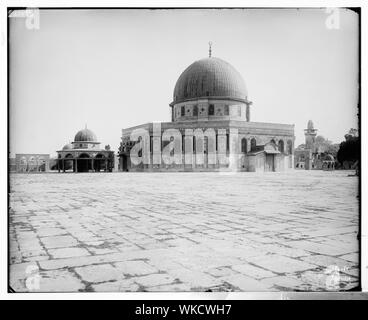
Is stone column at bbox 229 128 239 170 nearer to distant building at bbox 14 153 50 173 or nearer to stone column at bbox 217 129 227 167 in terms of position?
stone column at bbox 217 129 227 167

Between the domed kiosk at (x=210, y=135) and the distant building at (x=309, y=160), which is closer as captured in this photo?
the domed kiosk at (x=210, y=135)

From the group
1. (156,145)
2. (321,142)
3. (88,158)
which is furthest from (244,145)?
(321,142)

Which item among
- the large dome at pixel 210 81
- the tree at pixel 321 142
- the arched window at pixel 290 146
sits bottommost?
the tree at pixel 321 142

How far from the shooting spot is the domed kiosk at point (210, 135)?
26.9 m

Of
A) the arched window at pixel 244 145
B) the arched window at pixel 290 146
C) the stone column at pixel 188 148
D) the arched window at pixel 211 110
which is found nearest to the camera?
the stone column at pixel 188 148

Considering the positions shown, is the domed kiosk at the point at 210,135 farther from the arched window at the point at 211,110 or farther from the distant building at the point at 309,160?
the distant building at the point at 309,160

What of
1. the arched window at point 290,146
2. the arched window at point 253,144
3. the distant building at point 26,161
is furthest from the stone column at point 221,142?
the distant building at point 26,161

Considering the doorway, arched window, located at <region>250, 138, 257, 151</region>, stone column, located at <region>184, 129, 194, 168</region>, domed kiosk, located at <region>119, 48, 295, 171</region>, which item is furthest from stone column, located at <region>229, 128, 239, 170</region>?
stone column, located at <region>184, 129, 194, 168</region>

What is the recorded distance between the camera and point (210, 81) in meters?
30.5

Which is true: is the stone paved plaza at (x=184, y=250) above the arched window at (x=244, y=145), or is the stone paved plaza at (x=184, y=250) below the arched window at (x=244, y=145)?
below

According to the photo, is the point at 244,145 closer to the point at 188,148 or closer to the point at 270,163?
the point at 270,163
